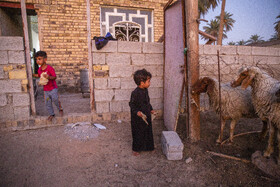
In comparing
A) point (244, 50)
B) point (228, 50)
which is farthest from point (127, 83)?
point (244, 50)

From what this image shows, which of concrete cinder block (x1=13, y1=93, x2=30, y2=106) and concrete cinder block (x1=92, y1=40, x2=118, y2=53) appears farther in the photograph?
concrete cinder block (x1=92, y1=40, x2=118, y2=53)

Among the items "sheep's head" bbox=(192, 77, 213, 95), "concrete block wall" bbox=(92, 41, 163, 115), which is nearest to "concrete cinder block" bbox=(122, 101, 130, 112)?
"concrete block wall" bbox=(92, 41, 163, 115)

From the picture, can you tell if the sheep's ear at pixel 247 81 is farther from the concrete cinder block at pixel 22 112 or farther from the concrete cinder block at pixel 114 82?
the concrete cinder block at pixel 22 112

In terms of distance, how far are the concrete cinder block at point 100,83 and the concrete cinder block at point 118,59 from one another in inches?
18.0

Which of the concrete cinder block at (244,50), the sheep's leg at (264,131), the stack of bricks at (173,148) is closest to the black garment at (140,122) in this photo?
the stack of bricks at (173,148)

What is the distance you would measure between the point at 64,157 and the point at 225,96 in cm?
304

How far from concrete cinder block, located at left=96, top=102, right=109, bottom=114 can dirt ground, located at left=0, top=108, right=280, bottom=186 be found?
0.78 meters

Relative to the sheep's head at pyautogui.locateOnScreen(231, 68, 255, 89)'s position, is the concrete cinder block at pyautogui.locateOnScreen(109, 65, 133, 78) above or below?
above

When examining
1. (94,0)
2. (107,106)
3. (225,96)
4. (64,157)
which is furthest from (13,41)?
(94,0)

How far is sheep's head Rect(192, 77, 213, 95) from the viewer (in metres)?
2.90

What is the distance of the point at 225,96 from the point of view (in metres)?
2.90

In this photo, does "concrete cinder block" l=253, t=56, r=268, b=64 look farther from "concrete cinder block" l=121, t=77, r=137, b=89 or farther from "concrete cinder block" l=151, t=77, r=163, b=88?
"concrete cinder block" l=121, t=77, r=137, b=89

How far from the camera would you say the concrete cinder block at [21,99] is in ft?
12.3

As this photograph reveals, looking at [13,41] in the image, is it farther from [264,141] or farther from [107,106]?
[264,141]
